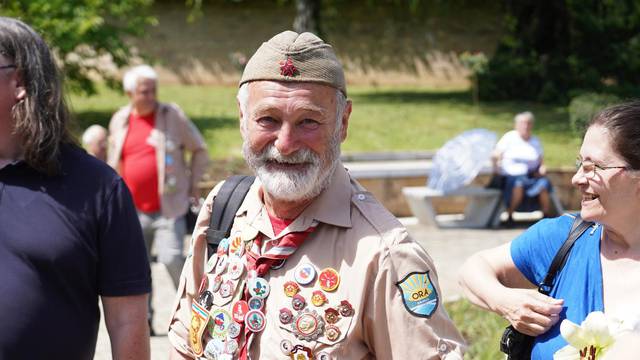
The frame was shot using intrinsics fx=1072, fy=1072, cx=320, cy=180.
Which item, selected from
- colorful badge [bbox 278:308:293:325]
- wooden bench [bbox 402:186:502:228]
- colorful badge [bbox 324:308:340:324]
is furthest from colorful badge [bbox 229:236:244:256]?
wooden bench [bbox 402:186:502:228]

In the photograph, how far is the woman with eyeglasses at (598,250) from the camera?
11.0 ft

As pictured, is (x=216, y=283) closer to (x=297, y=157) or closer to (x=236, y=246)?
(x=236, y=246)

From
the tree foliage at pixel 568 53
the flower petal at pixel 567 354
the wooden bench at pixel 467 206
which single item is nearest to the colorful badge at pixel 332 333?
the flower petal at pixel 567 354

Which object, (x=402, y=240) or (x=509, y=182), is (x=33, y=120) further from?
(x=509, y=182)

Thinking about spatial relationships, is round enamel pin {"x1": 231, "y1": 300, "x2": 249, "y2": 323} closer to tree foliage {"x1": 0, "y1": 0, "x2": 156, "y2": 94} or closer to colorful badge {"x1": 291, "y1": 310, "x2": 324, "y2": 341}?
colorful badge {"x1": 291, "y1": 310, "x2": 324, "y2": 341}

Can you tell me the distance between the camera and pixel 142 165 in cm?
802

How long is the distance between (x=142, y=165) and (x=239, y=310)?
5067 millimetres

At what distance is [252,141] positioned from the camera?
3.12 metres

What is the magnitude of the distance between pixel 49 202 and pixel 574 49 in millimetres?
25853

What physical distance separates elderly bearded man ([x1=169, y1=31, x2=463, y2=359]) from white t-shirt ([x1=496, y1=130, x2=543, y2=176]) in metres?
12.2

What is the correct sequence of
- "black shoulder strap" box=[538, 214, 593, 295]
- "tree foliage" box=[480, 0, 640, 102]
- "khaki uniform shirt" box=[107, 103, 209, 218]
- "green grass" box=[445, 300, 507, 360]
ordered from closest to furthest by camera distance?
1. "black shoulder strap" box=[538, 214, 593, 295]
2. "green grass" box=[445, 300, 507, 360]
3. "khaki uniform shirt" box=[107, 103, 209, 218]
4. "tree foliage" box=[480, 0, 640, 102]

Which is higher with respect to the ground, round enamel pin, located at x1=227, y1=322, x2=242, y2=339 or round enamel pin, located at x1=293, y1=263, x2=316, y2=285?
round enamel pin, located at x1=293, y1=263, x2=316, y2=285

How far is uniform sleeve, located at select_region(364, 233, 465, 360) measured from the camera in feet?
9.50

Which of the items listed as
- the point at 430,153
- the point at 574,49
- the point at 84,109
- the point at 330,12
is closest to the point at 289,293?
the point at 430,153
